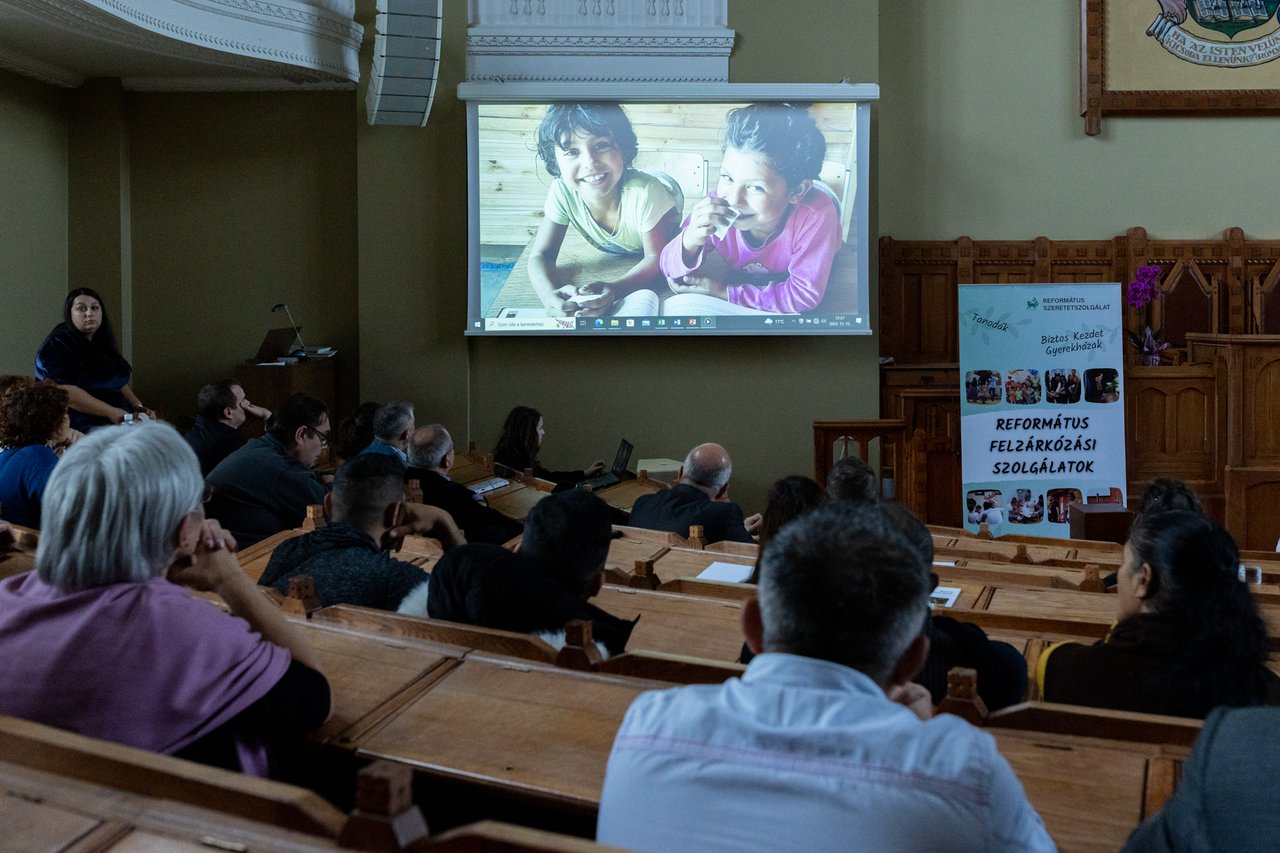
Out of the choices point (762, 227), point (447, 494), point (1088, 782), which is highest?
point (762, 227)

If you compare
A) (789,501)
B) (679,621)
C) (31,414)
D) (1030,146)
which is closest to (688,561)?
(789,501)

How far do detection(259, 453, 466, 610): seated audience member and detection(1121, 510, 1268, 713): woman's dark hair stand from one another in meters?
1.63

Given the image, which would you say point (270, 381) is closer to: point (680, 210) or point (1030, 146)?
point (680, 210)

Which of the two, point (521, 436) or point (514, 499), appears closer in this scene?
point (514, 499)

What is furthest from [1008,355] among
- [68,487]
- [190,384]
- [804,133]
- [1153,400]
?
[68,487]

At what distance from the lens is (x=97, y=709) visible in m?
1.71

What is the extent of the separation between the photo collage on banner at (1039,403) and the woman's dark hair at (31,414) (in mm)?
4823

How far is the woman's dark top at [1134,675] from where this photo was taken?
2.17 metres

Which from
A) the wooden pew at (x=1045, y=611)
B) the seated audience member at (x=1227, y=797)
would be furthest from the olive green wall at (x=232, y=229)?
the seated audience member at (x=1227, y=797)

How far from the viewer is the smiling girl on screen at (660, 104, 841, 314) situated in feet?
25.8

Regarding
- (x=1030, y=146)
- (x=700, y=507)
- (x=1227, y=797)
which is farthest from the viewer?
(x=1030, y=146)

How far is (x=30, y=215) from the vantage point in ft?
25.6

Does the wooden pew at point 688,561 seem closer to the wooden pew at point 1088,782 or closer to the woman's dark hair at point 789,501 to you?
the woman's dark hair at point 789,501

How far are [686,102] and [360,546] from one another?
17.7 ft
